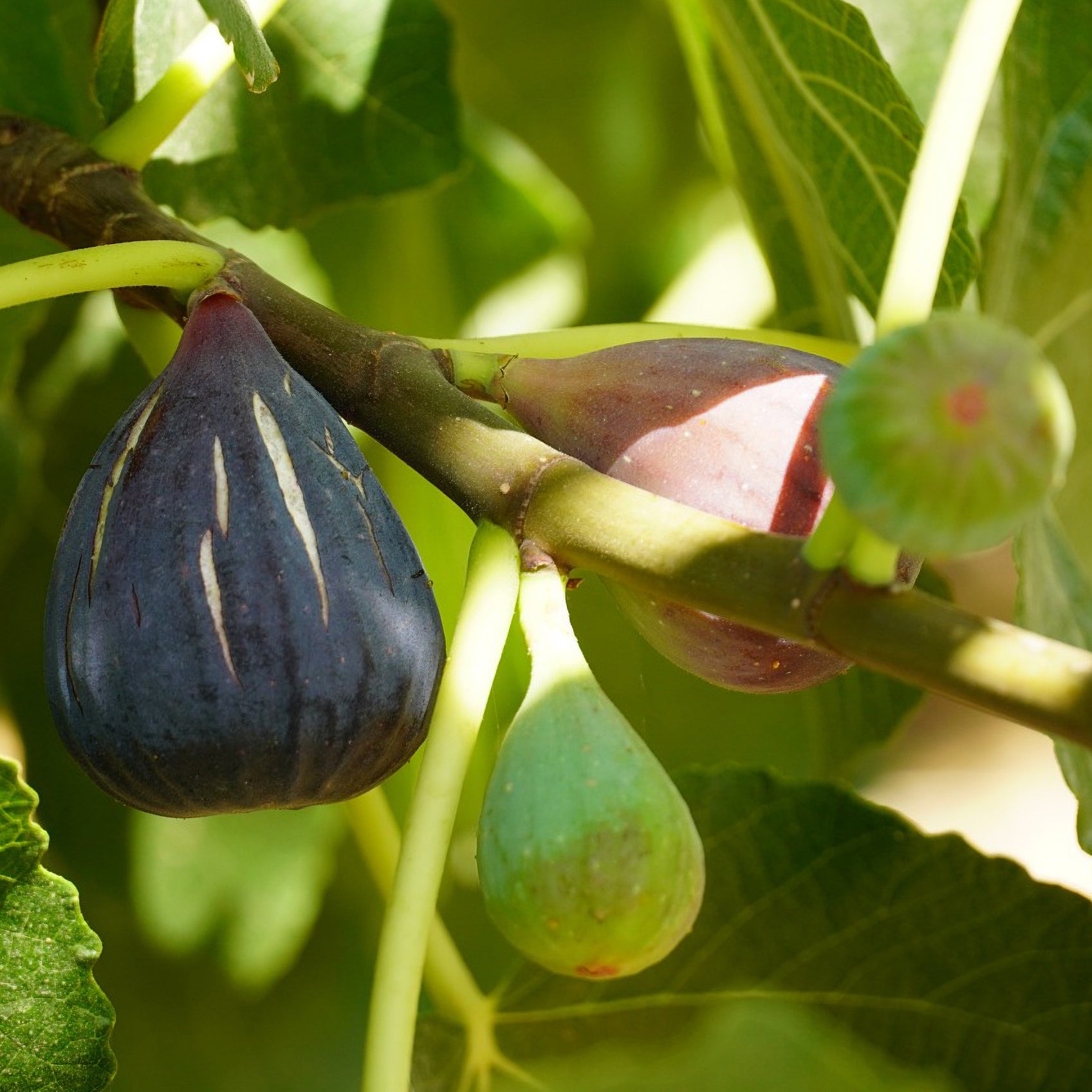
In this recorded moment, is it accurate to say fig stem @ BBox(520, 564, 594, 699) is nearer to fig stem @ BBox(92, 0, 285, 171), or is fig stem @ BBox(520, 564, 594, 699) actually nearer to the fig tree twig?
the fig tree twig

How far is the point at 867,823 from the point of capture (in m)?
0.97

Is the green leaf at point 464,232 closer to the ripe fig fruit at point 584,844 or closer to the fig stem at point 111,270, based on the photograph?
the fig stem at point 111,270

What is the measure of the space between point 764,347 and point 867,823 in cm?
42

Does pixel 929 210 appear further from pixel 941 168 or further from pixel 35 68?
pixel 35 68

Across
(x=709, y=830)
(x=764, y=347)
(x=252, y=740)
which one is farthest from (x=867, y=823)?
(x=252, y=740)

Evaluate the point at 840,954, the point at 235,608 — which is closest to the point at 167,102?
the point at 235,608

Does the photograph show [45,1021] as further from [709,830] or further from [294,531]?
[709,830]

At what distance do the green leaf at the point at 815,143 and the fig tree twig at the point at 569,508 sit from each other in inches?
13.8

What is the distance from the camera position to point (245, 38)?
657mm

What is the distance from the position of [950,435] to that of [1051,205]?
746 millimetres

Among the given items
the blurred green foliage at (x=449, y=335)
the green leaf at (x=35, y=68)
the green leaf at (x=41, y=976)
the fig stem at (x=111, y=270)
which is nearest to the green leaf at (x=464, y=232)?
the blurred green foliage at (x=449, y=335)

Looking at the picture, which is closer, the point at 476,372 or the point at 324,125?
the point at 476,372

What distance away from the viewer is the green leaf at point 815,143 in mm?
842

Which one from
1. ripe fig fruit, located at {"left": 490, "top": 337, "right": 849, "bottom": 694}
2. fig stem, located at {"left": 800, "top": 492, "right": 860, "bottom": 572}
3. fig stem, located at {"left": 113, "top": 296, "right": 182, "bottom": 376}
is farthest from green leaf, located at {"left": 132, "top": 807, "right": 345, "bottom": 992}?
Answer: fig stem, located at {"left": 800, "top": 492, "right": 860, "bottom": 572}
